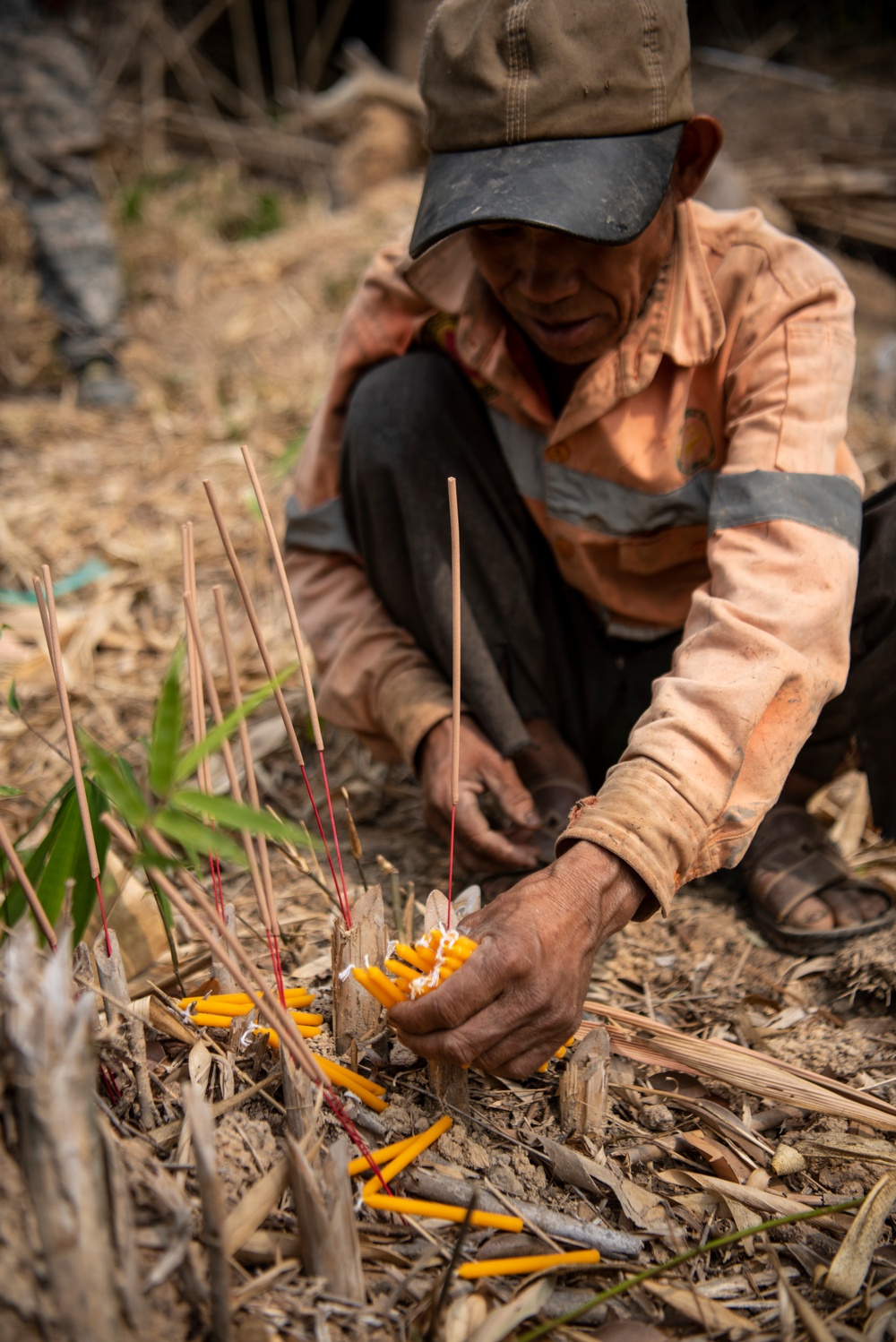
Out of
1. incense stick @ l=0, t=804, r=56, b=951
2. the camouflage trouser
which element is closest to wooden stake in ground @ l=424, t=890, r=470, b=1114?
incense stick @ l=0, t=804, r=56, b=951

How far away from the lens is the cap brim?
1.35 metres

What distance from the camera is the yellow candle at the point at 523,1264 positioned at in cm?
107

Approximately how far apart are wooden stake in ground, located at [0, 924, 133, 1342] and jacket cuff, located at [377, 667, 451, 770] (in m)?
1.02

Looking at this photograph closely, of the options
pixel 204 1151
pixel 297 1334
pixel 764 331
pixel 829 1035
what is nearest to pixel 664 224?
pixel 764 331

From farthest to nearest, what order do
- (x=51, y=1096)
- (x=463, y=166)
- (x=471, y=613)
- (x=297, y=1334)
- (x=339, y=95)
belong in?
(x=339, y=95)
(x=471, y=613)
(x=463, y=166)
(x=297, y=1334)
(x=51, y=1096)

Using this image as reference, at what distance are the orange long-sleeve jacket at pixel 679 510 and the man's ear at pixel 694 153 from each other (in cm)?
5

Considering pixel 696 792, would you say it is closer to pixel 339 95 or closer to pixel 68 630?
pixel 68 630

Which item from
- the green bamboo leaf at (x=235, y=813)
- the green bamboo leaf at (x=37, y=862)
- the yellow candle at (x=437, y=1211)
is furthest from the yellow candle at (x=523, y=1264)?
the green bamboo leaf at (x=37, y=862)

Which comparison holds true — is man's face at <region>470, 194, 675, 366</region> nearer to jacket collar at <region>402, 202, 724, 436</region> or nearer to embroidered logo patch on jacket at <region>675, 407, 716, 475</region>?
jacket collar at <region>402, 202, 724, 436</region>

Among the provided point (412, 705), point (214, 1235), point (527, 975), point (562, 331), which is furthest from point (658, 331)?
point (214, 1235)

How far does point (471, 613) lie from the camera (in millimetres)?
1926

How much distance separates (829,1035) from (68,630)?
2286 mm

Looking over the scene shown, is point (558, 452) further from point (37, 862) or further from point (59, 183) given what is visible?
point (59, 183)

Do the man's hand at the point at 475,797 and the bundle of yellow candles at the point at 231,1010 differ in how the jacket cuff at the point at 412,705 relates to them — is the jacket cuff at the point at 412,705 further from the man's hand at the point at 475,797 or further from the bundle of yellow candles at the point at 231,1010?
the bundle of yellow candles at the point at 231,1010
